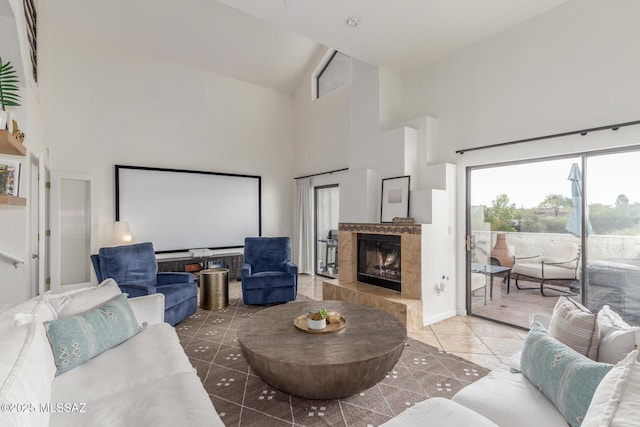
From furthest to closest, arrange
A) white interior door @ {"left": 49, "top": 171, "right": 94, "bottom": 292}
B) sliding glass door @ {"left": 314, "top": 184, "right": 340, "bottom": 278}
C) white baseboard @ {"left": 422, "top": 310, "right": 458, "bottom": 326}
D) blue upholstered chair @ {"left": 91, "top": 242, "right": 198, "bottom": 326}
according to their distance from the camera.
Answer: sliding glass door @ {"left": 314, "top": 184, "right": 340, "bottom": 278}
white interior door @ {"left": 49, "top": 171, "right": 94, "bottom": 292}
white baseboard @ {"left": 422, "top": 310, "right": 458, "bottom": 326}
blue upholstered chair @ {"left": 91, "top": 242, "right": 198, "bottom": 326}

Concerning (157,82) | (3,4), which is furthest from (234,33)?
(3,4)

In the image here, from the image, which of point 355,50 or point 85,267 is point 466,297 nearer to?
point 355,50

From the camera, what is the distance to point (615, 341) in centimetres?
143

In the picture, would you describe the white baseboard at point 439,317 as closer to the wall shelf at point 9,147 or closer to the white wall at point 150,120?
the wall shelf at point 9,147

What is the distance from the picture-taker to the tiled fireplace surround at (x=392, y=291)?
11.7 feet

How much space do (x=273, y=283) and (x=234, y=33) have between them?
14.7ft

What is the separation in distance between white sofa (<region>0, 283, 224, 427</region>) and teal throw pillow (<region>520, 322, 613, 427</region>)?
1.47 meters

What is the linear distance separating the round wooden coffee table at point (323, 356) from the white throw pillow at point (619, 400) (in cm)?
111

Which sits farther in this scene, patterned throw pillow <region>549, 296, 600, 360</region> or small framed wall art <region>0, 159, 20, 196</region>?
small framed wall art <region>0, 159, 20, 196</region>

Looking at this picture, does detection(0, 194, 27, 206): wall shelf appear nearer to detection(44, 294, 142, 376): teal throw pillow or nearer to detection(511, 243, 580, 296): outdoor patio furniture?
detection(44, 294, 142, 376): teal throw pillow

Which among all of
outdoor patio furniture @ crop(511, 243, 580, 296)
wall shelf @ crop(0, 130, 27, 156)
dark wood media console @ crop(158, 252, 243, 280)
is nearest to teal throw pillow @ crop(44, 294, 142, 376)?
wall shelf @ crop(0, 130, 27, 156)

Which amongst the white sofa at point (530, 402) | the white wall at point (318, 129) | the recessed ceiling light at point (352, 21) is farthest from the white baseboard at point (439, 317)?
the recessed ceiling light at point (352, 21)

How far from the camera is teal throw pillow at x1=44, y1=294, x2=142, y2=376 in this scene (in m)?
1.66

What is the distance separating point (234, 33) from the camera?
5.46m
